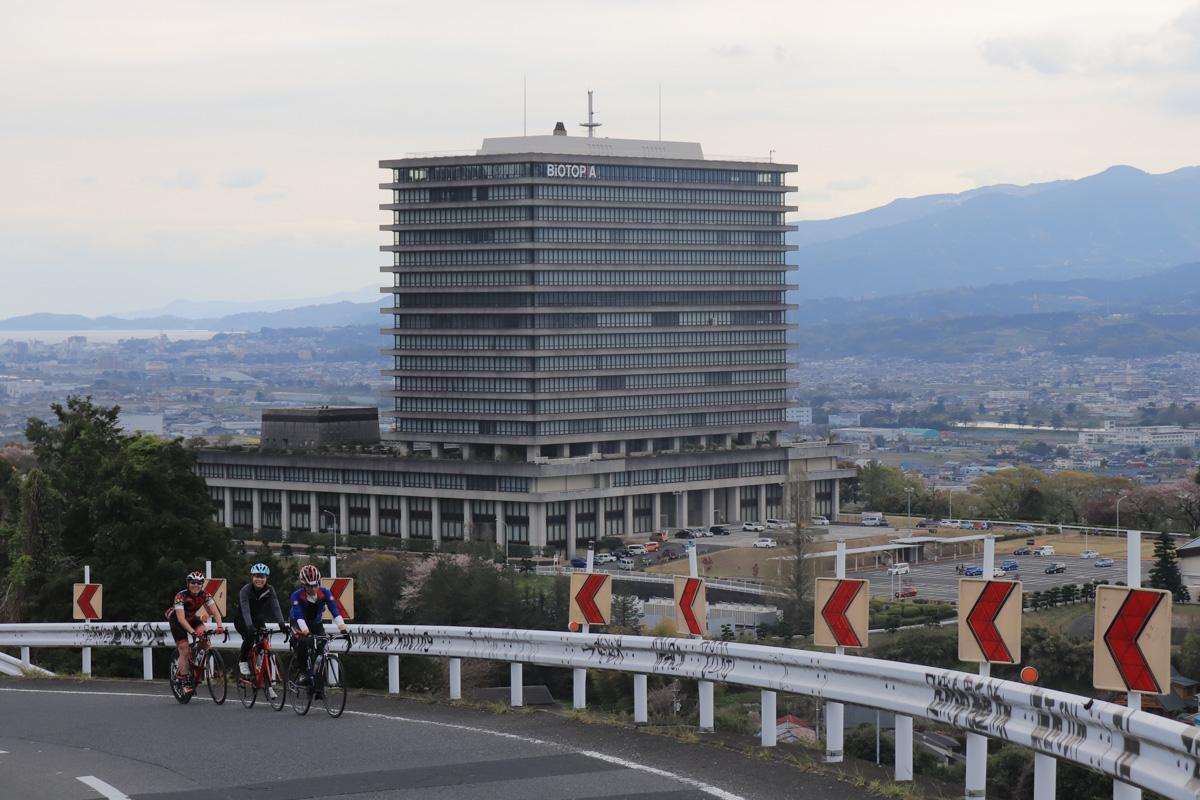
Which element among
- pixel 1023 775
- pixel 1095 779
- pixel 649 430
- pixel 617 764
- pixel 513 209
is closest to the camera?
pixel 617 764

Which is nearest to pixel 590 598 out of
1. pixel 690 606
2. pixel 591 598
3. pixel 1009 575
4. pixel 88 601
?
pixel 591 598

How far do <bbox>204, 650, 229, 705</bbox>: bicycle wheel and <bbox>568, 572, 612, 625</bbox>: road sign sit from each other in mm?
5940

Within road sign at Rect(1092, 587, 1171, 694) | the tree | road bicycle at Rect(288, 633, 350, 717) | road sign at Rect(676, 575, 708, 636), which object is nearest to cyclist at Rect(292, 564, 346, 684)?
road bicycle at Rect(288, 633, 350, 717)

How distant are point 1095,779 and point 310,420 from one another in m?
142

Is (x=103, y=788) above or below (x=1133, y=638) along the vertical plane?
below

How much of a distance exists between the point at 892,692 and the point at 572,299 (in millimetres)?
146808

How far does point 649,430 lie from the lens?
564ft

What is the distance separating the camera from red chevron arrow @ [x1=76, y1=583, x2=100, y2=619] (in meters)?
34.4

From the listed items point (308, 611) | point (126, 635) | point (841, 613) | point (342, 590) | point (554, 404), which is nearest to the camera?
point (841, 613)

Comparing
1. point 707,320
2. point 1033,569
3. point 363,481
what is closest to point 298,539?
point 363,481

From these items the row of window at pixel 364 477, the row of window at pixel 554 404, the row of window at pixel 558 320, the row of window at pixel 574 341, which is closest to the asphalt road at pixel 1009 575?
the row of window at pixel 554 404

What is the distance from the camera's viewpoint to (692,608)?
22750mm

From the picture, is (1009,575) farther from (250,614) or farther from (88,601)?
(250,614)

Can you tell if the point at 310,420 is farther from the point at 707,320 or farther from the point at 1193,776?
the point at 1193,776
